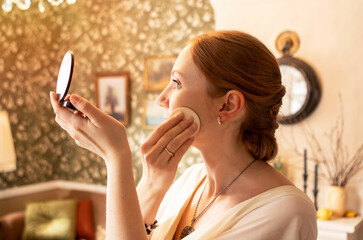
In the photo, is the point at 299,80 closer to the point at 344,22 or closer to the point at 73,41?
the point at 344,22

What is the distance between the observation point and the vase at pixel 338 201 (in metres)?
2.87

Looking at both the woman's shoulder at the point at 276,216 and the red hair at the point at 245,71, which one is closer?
the woman's shoulder at the point at 276,216

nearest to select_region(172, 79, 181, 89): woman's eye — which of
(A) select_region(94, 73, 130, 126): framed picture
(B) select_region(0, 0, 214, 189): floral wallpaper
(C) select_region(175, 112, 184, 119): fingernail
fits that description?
(C) select_region(175, 112, 184, 119): fingernail

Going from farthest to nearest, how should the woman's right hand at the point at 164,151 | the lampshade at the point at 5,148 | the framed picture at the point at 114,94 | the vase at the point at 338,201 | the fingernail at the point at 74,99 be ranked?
the framed picture at the point at 114,94 → the lampshade at the point at 5,148 → the vase at the point at 338,201 → the woman's right hand at the point at 164,151 → the fingernail at the point at 74,99

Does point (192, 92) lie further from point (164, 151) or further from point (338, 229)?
point (338, 229)

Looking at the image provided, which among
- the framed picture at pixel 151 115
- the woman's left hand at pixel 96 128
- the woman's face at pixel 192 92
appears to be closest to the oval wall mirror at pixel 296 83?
the framed picture at pixel 151 115

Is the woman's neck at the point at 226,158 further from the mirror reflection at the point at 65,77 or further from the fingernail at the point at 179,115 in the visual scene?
the mirror reflection at the point at 65,77

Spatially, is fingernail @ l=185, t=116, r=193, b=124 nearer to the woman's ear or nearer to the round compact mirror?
the woman's ear

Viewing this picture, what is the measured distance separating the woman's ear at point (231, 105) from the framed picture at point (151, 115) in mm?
2823

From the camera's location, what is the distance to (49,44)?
4812 mm

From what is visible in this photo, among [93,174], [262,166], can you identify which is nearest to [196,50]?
[262,166]

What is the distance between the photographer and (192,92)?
1.24m

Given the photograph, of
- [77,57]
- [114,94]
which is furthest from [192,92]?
[77,57]

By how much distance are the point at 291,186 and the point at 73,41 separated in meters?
4.17
